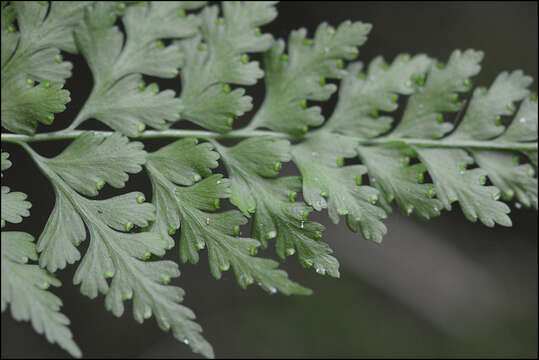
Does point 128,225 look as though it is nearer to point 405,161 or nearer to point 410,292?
point 405,161

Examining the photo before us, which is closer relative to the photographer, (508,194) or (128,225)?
(128,225)

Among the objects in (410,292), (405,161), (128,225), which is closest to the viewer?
(128,225)

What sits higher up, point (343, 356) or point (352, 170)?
point (352, 170)

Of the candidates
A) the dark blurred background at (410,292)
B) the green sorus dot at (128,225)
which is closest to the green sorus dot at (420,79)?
the dark blurred background at (410,292)

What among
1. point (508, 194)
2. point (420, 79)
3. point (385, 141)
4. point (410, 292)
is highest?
point (420, 79)

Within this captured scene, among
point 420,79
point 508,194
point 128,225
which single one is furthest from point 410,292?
point 128,225

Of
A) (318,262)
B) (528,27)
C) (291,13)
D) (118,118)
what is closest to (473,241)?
(528,27)

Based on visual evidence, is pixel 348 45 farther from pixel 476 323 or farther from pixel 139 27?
→ pixel 476 323

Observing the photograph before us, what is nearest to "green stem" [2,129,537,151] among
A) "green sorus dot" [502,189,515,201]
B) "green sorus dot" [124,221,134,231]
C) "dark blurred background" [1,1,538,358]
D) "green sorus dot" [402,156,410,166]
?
"green sorus dot" [402,156,410,166]
